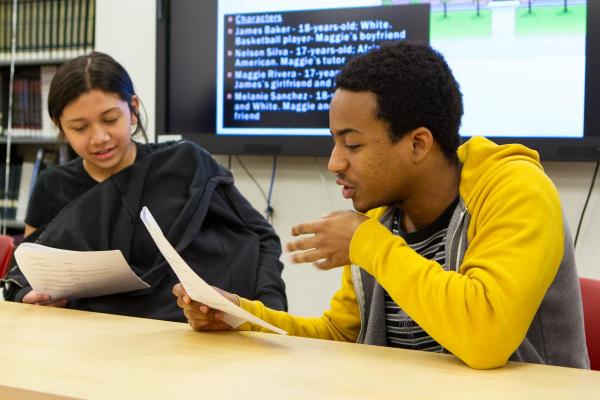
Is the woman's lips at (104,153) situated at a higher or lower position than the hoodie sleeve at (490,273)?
higher

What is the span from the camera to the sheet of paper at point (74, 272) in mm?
1547

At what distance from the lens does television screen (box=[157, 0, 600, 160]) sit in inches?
100

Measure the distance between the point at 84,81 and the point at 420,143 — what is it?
0.97 meters

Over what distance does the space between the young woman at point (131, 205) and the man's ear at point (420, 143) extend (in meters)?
0.68

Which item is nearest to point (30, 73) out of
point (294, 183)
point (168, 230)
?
point (294, 183)

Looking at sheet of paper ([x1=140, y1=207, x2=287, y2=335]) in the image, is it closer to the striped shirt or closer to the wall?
the striped shirt

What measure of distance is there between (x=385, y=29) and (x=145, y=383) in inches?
81.6

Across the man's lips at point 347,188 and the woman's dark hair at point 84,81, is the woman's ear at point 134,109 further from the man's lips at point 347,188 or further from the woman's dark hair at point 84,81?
the man's lips at point 347,188

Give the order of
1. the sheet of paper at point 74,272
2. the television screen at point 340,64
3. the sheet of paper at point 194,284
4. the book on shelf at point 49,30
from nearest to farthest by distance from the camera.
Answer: the sheet of paper at point 194,284, the sheet of paper at point 74,272, the television screen at point 340,64, the book on shelf at point 49,30

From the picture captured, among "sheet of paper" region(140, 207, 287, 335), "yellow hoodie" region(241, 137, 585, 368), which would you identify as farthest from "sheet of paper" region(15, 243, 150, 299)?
"yellow hoodie" region(241, 137, 585, 368)

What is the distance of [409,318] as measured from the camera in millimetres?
1475

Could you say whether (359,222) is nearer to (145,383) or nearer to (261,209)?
(145,383)

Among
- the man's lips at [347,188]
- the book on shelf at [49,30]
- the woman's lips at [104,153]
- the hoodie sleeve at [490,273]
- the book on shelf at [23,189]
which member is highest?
the book on shelf at [49,30]

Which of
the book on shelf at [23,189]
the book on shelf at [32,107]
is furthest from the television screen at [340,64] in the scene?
the book on shelf at [23,189]
